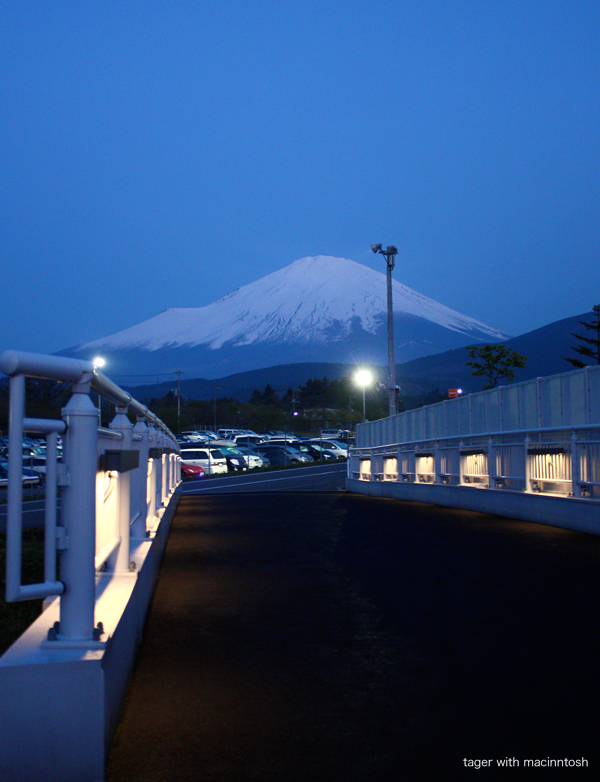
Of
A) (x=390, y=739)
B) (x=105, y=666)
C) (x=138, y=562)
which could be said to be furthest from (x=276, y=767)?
(x=138, y=562)

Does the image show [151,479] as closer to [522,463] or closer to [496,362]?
[522,463]

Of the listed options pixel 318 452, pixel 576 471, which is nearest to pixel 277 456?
pixel 318 452

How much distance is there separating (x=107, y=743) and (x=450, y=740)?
4.57 feet

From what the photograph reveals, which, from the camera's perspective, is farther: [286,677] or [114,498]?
[114,498]

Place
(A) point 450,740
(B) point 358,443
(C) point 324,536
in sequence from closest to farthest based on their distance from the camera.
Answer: (A) point 450,740
(C) point 324,536
(B) point 358,443

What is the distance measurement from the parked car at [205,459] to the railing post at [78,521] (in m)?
42.0

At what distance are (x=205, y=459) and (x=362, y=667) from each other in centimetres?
4165

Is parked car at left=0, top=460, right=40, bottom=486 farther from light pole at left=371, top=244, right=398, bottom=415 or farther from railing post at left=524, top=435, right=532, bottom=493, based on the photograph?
railing post at left=524, top=435, right=532, bottom=493

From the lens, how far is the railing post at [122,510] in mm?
5059

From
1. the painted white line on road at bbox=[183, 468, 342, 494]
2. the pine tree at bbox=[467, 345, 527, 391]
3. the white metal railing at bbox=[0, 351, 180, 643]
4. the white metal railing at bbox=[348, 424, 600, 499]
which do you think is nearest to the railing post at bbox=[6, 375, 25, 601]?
the white metal railing at bbox=[0, 351, 180, 643]

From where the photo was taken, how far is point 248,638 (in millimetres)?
5230

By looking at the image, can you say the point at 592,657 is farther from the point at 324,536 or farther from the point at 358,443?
the point at 358,443

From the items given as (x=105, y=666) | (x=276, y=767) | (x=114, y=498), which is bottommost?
(x=276, y=767)

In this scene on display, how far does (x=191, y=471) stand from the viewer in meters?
42.7
